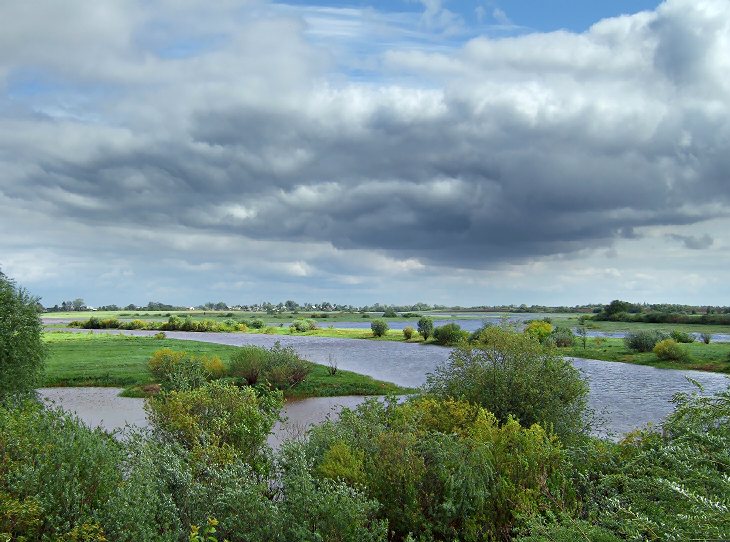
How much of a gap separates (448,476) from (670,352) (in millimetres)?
39660

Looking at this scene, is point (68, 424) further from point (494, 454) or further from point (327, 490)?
point (494, 454)

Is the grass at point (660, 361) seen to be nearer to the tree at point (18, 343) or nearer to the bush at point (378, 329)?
the bush at point (378, 329)

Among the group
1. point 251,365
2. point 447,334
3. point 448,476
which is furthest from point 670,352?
point 448,476

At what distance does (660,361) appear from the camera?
41875mm

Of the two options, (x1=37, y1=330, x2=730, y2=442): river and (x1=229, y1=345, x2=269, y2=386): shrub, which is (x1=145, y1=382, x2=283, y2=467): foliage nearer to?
(x1=37, y1=330, x2=730, y2=442): river

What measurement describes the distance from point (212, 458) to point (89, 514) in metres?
2.28

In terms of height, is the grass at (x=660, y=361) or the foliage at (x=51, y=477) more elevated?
the foliage at (x=51, y=477)

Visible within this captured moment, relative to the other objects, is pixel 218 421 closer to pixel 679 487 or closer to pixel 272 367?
pixel 679 487

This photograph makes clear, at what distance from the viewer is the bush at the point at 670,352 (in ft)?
136

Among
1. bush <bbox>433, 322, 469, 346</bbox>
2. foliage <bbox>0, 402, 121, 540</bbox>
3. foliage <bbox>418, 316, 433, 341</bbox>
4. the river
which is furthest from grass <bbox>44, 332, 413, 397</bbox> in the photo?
foliage <bbox>418, 316, 433, 341</bbox>

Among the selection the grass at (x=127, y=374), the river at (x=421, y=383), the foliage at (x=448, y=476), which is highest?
the foliage at (x=448, y=476)

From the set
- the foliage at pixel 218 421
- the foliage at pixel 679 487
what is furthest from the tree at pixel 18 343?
the foliage at pixel 679 487

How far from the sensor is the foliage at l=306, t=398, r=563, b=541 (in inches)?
312

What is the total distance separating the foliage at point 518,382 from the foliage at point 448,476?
14.1 feet
